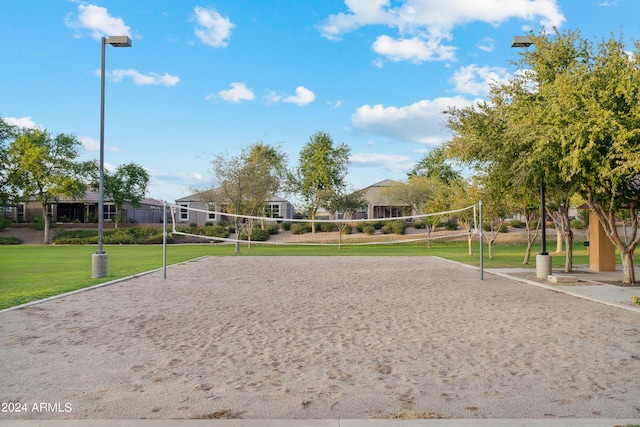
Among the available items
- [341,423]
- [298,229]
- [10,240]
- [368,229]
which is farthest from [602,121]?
[10,240]

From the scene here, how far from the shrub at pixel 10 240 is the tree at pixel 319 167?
27.1m

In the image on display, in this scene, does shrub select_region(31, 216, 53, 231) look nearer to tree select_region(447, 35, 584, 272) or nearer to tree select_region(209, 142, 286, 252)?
tree select_region(209, 142, 286, 252)

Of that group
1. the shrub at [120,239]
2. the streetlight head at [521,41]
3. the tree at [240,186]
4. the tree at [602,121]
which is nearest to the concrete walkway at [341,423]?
the tree at [602,121]

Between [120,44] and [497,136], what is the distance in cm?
1185

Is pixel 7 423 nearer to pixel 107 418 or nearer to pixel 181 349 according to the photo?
pixel 107 418

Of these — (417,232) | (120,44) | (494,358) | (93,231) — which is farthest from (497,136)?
(93,231)

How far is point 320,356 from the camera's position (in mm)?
6398

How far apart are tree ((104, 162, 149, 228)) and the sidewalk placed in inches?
1832

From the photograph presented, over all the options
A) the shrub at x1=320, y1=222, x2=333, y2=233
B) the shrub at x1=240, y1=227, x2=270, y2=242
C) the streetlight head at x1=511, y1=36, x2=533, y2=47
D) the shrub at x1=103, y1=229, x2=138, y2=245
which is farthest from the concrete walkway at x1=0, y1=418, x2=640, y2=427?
the shrub at x1=320, y1=222, x2=333, y2=233

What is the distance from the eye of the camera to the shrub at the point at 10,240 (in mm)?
44562

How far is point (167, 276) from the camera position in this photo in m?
16.6

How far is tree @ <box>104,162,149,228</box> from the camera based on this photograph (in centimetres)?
5509

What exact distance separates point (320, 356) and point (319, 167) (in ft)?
165

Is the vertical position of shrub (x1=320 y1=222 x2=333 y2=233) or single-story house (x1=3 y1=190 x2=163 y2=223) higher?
single-story house (x1=3 y1=190 x2=163 y2=223)
